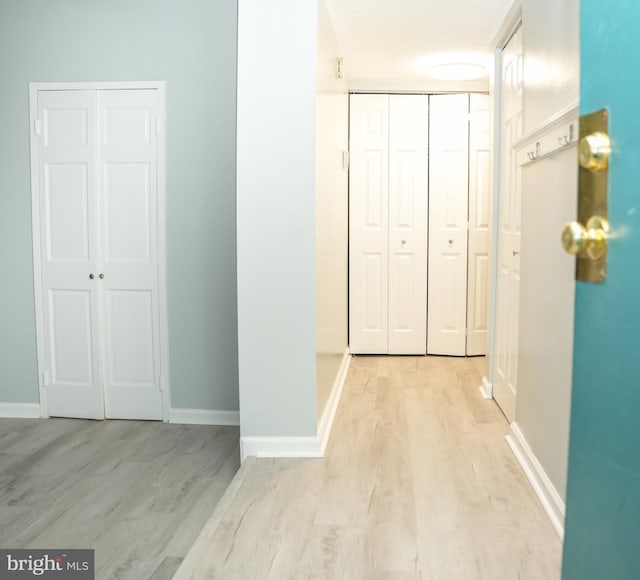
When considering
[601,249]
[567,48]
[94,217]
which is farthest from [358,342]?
[601,249]

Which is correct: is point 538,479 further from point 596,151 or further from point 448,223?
point 448,223

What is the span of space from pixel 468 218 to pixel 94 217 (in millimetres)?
2985

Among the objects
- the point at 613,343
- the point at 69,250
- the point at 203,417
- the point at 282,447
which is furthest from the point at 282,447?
the point at 613,343

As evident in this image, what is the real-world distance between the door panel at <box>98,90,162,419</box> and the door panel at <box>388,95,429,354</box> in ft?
7.40

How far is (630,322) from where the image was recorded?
2.77 ft

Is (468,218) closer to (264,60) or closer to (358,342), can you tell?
(358,342)

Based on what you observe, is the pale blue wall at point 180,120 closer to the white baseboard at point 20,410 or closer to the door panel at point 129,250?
the door panel at point 129,250

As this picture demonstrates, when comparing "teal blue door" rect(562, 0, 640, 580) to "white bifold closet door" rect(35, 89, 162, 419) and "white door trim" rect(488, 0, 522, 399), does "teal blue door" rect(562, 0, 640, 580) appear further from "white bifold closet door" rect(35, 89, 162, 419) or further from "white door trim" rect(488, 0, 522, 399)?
"white bifold closet door" rect(35, 89, 162, 419)

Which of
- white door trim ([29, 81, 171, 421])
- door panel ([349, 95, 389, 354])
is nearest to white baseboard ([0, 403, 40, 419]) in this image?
white door trim ([29, 81, 171, 421])

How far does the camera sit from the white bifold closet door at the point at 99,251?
416 cm

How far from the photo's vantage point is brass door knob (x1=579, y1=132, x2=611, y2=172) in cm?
89

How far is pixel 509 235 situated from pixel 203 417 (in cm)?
212

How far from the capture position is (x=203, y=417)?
425 centimetres

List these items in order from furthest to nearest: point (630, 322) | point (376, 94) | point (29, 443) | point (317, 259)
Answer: point (376, 94) → point (29, 443) → point (317, 259) → point (630, 322)
